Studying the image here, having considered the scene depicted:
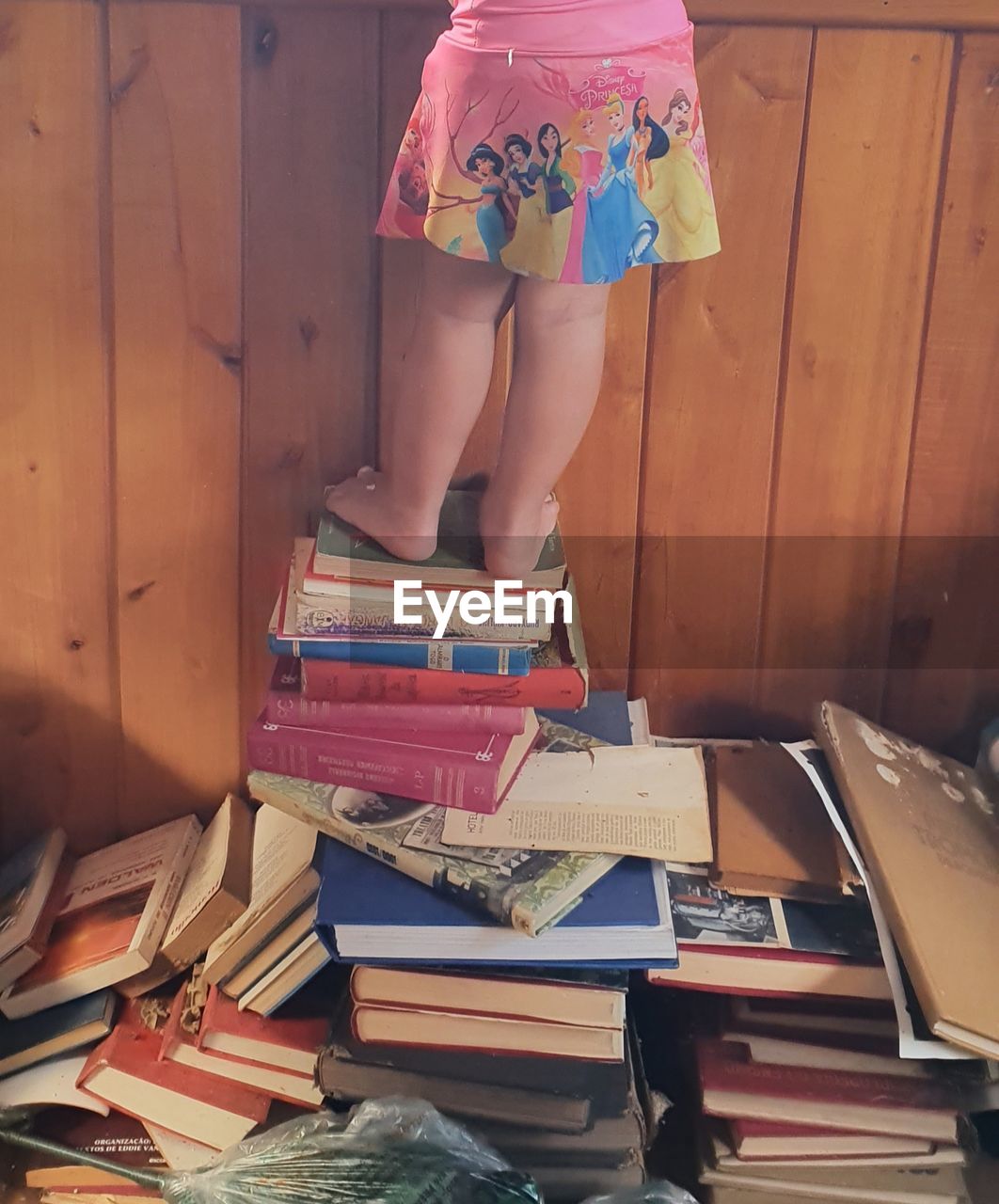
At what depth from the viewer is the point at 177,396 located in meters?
1.03

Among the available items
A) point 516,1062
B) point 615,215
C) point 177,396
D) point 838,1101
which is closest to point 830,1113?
point 838,1101

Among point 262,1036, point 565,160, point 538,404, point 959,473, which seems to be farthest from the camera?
point 959,473

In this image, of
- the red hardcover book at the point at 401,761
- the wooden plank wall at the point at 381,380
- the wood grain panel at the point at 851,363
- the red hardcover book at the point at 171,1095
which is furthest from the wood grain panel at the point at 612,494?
the red hardcover book at the point at 171,1095

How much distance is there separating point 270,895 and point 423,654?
0.27m

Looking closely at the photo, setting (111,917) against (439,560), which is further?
(111,917)

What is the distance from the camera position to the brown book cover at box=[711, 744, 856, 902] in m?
0.89

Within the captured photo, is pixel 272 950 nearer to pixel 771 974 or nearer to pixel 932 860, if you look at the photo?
pixel 771 974

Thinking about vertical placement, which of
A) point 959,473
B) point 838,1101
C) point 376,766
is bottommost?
point 838,1101

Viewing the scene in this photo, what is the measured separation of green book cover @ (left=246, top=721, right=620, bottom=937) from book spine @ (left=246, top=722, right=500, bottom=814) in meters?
0.01

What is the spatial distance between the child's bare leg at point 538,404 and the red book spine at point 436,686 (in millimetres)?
87

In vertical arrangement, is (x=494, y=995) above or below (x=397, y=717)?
below

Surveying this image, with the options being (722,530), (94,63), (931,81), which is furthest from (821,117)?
(94,63)

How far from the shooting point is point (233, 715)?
1.13 meters

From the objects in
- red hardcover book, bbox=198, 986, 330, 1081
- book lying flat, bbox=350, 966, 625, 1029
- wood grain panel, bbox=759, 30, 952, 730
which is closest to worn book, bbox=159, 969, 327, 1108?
red hardcover book, bbox=198, 986, 330, 1081
